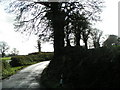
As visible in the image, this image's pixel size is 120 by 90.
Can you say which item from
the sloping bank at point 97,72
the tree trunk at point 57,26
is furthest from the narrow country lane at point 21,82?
the tree trunk at point 57,26

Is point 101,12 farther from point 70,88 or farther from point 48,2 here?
point 70,88

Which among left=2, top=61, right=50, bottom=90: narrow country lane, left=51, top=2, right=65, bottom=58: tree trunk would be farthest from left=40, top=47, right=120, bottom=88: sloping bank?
left=51, top=2, right=65, bottom=58: tree trunk

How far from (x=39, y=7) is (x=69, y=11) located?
3710 mm

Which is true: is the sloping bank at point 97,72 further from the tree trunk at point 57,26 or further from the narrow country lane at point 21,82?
the tree trunk at point 57,26

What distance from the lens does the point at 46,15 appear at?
58.1ft

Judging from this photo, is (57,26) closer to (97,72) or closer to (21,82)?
(21,82)

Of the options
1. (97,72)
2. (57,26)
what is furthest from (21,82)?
(97,72)

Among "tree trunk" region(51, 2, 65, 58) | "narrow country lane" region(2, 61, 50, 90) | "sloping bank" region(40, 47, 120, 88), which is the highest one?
"tree trunk" region(51, 2, 65, 58)

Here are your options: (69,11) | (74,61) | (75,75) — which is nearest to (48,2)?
(69,11)

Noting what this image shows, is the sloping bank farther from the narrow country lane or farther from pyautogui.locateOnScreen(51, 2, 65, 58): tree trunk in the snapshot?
pyautogui.locateOnScreen(51, 2, 65, 58): tree trunk

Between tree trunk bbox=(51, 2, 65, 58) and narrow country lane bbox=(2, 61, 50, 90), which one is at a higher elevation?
tree trunk bbox=(51, 2, 65, 58)

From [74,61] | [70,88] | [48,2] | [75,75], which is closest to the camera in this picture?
[70,88]

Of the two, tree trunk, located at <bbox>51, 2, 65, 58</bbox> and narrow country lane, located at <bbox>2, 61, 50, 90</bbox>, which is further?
tree trunk, located at <bbox>51, 2, 65, 58</bbox>

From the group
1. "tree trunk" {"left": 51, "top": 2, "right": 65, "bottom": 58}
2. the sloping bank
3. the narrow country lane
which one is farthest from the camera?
"tree trunk" {"left": 51, "top": 2, "right": 65, "bottom": 58}
